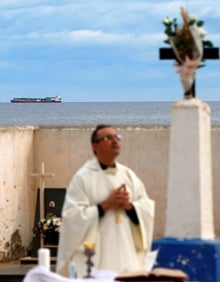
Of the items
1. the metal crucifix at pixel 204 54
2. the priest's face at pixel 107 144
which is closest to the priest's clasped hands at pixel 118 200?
the priest's face at pixel 107 144

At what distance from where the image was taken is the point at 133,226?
9266 millimetres

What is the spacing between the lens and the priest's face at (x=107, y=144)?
9000 mm

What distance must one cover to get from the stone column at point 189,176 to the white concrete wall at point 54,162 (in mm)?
5998

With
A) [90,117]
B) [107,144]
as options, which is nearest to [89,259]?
[107,144]

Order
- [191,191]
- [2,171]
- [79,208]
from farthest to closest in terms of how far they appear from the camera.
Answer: [2,171]
[191,191]
[79,208]

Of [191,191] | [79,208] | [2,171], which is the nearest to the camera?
[79,208]

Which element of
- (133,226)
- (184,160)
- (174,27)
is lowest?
(133,226)

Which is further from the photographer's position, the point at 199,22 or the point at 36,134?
the point at 36,134

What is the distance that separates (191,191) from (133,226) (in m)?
1.23

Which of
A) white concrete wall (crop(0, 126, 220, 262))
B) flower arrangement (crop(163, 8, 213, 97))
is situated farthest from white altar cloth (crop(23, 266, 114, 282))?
white concrete wall (crop(0, 126, 220, 262))

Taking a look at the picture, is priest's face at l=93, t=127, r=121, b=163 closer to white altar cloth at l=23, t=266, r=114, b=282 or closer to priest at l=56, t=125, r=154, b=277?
priest at l=56, t=125, r=154, b=277

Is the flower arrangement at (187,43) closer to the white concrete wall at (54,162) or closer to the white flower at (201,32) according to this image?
the white flower at (201,32)

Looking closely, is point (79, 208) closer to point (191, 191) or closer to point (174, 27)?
point (191, 191)

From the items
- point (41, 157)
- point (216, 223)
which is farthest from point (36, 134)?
point (216, 223)
